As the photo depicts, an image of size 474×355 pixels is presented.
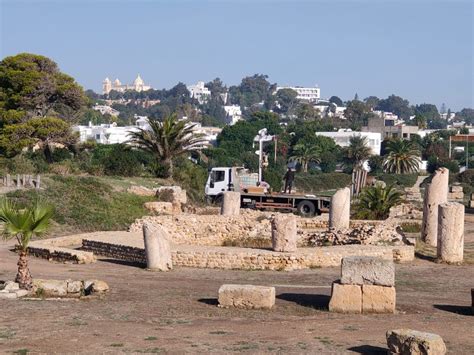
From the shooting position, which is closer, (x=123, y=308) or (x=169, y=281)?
(x=123, y=308)

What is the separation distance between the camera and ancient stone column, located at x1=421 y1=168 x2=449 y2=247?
25.4 metres

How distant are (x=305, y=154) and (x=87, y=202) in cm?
6683

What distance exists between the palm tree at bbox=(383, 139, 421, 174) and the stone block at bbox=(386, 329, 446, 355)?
259 ft

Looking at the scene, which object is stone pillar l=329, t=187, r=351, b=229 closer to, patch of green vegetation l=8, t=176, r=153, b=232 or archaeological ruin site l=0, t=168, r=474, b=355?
archaeological ruin site l=0, t=168, r=474, b=355

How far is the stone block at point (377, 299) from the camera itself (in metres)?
15.3

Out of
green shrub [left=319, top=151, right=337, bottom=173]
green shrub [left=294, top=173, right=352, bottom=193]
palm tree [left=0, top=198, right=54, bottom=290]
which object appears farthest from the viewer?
green shrub [left=319, top=151, right=337, bottom=173]

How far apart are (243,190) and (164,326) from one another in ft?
95.7

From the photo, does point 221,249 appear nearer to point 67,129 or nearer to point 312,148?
point 67,129

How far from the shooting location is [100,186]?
37594mm

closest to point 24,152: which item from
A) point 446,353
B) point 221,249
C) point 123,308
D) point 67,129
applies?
point 67,129

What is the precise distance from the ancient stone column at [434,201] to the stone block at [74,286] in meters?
11.4

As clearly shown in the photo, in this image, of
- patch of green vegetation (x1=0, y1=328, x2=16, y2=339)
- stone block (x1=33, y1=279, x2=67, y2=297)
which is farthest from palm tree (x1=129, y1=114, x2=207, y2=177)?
patch of green vegetation (x1=0, y1=328, x2=16, y2=339)

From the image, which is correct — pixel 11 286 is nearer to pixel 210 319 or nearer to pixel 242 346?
pixel 210 319

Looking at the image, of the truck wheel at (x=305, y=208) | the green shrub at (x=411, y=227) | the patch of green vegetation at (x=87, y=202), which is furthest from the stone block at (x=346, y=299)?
the truck wheel at (x=305, y=208)
